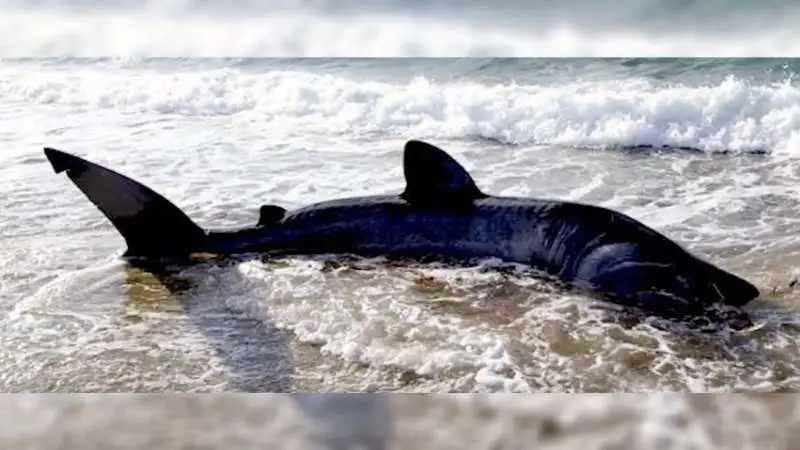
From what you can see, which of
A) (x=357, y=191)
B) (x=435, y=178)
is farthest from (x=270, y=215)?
(x=435, y=178)

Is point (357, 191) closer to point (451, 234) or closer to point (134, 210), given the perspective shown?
point (451, 234)

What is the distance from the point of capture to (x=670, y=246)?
1.53 metres

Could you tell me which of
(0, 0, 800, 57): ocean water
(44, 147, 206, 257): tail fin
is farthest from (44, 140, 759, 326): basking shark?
(0, 0, 800, 57): ocean water

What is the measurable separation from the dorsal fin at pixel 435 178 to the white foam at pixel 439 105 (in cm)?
5

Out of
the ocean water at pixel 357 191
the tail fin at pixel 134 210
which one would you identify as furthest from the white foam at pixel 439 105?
the tail fin at pixel 134 210

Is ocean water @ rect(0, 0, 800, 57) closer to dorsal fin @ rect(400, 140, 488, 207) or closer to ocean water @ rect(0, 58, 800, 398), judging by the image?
ocean water @ rect(0, 58, 800, 398)

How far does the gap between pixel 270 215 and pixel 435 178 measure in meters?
0.31

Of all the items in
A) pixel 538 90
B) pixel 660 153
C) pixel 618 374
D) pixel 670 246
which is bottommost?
pixel 618 374

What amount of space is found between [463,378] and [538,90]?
23.6 inches

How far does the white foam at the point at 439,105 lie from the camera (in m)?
1.65

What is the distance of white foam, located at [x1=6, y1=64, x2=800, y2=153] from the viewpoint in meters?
1.65

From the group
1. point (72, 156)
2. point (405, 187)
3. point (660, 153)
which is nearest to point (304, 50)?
point (405, 187)

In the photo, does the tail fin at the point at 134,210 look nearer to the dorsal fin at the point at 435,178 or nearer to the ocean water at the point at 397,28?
the ocean water at the point at 397,28

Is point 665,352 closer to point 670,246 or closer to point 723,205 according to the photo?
point 670,246
